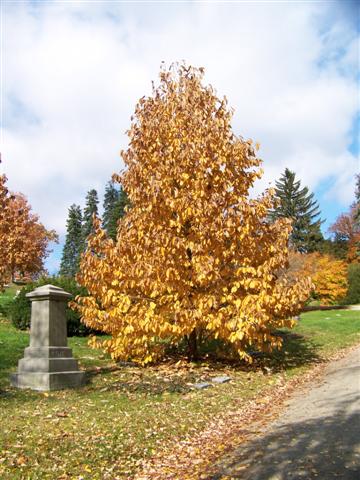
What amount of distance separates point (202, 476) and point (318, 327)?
16.4 metres

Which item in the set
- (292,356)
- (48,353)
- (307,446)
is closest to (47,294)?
(48,353)

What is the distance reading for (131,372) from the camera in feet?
32.3

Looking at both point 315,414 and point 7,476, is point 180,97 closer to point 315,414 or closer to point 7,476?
point 315,414

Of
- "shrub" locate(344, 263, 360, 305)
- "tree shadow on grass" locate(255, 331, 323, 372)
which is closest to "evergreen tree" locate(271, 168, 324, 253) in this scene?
"shrub" locate(344, 263, 360, 305)

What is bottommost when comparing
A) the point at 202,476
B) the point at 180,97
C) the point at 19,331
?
the point at 202,476

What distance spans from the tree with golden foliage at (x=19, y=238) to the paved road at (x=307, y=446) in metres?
16.3

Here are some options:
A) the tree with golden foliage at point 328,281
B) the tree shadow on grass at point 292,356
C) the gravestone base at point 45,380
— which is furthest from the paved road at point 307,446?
the tree with golden foliage at point 328,281

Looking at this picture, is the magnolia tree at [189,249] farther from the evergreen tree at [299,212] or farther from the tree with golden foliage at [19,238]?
the evergreen tree at [299,212]

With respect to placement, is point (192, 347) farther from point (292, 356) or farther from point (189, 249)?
point (292, 356)

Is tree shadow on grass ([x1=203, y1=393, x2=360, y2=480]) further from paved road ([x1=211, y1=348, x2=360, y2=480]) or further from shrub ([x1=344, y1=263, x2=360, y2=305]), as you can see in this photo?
shrub ([x1=344, y1=263, x2=360, y2=305])

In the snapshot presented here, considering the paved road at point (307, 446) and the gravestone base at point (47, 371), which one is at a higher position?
the gravestone base at point (47, 371)

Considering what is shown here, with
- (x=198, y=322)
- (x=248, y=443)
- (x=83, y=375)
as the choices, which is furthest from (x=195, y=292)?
(x=248, y=443)

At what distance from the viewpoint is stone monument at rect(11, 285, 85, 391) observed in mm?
8367

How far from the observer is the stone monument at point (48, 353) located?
8.37 m
